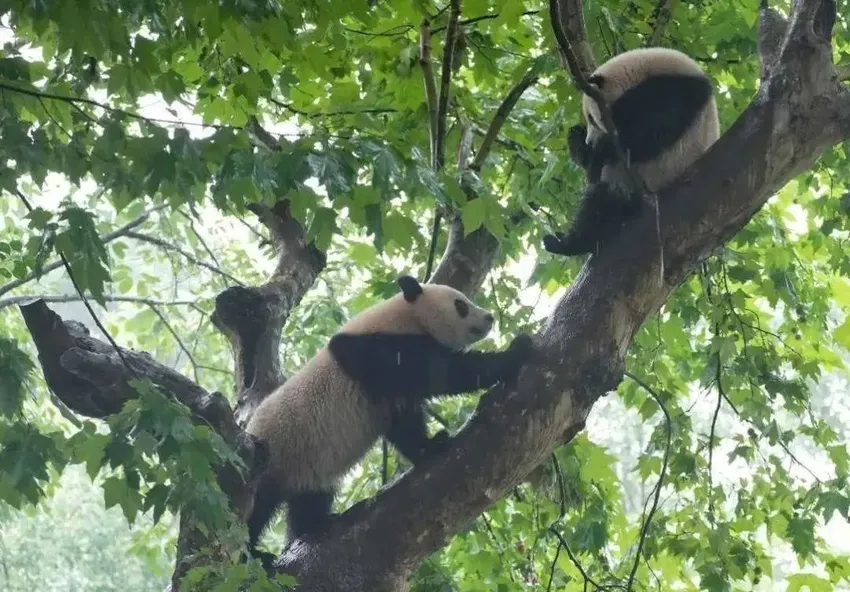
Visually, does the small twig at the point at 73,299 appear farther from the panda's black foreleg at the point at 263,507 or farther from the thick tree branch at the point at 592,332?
the thick tree branch at the point at 592,332

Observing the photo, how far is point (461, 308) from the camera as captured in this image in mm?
4258

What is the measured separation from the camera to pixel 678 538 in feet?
14.8

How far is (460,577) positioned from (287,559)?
1.99 meters

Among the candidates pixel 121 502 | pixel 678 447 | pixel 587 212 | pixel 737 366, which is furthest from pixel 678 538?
pixel 121 502

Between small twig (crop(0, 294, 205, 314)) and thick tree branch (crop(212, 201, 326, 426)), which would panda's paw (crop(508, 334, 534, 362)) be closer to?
thick tree branch (crop(212, 201, 326, 426))

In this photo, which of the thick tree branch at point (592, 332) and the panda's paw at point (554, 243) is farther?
the panda's paw at point (554, 243)

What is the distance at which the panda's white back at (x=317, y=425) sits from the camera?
3.70 metres

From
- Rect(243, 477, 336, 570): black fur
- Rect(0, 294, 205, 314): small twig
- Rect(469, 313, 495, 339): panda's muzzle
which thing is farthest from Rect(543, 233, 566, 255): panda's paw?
Rect(0, 294, 205, 314): small twig

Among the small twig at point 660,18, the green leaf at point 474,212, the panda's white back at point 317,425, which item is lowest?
the panda's white back at point 317,425

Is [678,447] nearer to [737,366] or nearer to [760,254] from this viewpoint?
[737,366]

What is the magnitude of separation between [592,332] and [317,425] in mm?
1307

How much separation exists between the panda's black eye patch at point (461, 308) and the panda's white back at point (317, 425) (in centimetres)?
58

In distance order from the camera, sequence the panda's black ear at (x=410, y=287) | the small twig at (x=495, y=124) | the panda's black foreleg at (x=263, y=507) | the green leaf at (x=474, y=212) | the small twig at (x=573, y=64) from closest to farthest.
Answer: the small twig at (x=573, y=64), the green leaf at (x=474, y=212), the panda's black foreleg at (x=263, y=507), the small twig at (x=495, y=124), the panda's black ear at (x=410, y=287)

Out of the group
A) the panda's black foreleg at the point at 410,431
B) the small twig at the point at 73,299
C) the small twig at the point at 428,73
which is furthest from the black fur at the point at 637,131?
the small twig at the point at 73,299
